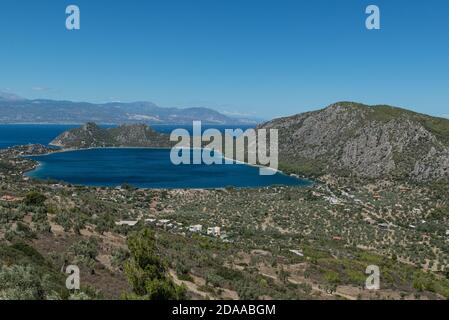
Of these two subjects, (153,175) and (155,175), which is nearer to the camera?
(153,175)

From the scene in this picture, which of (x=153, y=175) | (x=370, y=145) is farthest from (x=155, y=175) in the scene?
(x=370, y=145)

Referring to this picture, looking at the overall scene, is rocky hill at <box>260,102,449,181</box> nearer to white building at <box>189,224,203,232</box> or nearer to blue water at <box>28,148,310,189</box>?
blue water at <box>28,148,310,189</box>

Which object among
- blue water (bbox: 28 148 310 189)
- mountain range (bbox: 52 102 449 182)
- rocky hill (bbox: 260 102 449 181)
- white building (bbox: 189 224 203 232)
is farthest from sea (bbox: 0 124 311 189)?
white building (bbox: 189 224 203 232)

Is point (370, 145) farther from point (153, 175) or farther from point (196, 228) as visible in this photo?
point (196, 228)
